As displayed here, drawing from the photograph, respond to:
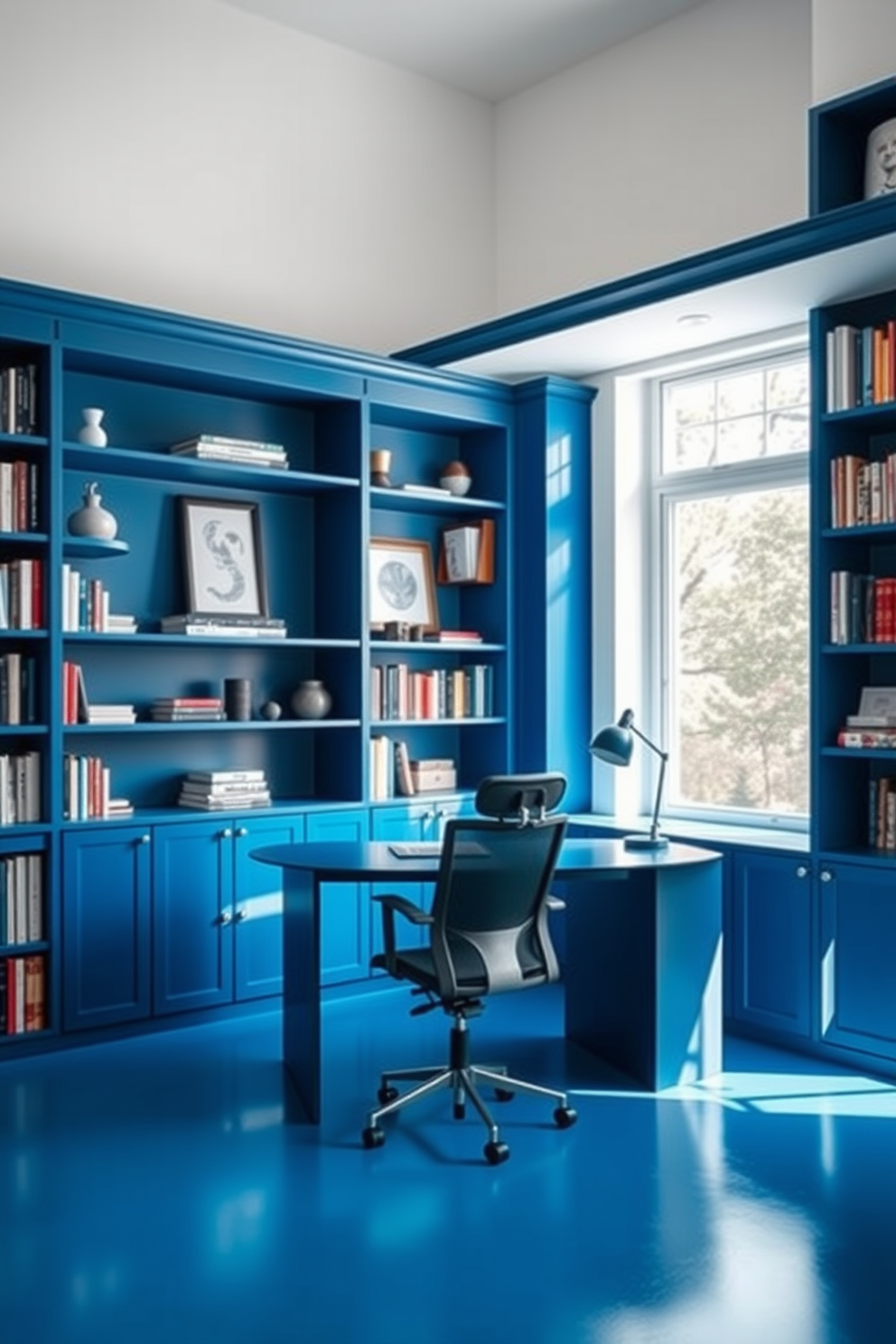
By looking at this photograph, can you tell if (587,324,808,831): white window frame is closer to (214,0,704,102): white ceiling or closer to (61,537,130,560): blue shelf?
(214,0,704,102): white ceiling

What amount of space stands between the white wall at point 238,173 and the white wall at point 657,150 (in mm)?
266

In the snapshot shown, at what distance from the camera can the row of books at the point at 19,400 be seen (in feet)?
15.0

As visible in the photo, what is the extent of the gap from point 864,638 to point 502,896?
189 cm

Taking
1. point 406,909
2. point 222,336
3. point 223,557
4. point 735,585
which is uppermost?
point 222,336

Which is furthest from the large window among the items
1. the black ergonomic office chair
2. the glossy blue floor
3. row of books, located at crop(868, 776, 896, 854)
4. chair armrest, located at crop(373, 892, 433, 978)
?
chair armrest, located at crop(373, 892, 433, 978)

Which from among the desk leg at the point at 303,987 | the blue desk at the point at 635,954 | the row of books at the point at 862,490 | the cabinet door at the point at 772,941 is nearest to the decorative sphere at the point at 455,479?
the row of books at the point at 862,490

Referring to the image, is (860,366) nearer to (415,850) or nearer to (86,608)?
(415,850)

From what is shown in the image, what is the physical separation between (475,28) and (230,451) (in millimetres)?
2486

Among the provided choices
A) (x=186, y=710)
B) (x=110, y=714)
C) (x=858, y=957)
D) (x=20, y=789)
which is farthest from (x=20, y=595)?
(x=858, y=957)

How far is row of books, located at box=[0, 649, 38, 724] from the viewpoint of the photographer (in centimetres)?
459

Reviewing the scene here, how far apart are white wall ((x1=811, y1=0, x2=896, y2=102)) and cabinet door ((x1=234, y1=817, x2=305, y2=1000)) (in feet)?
11.9

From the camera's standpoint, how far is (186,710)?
5.14m

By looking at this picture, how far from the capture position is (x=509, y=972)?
385 cm

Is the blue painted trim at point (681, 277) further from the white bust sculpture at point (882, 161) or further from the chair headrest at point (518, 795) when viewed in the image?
the chair headrest at point (518, 795)
